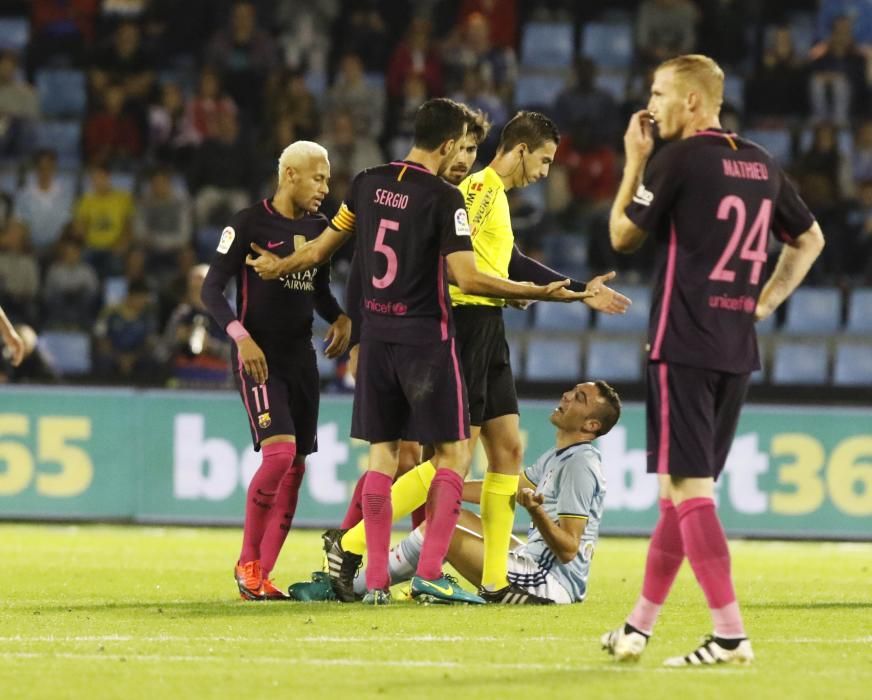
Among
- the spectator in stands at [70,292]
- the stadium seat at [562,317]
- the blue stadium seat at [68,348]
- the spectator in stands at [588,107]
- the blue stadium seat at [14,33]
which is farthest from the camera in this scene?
the blue stadium seat at [14,33]

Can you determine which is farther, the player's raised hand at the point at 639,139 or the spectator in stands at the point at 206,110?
the spectator in stands at the point at 206,110

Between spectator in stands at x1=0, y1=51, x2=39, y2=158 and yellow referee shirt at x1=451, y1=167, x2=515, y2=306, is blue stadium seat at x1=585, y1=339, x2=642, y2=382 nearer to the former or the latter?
spectator in stands at x1=0, y1=51, x2=39, y2=158

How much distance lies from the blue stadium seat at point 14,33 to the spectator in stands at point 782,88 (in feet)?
26.6

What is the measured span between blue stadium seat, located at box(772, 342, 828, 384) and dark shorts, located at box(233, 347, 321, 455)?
7894 millimetres

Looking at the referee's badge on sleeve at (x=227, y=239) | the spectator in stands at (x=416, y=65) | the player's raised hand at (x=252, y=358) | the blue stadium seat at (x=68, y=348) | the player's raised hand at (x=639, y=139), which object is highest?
the spectator in stands at (x=416, y=65)

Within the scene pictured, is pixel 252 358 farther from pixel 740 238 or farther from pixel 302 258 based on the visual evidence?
pixel 740 238

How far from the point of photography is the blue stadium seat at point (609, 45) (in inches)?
807

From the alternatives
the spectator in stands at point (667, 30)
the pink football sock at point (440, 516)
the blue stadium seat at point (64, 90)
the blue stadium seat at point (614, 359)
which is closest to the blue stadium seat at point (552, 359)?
the blue stadium seat at point (614, 359)

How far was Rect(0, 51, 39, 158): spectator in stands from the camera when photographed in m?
19.6

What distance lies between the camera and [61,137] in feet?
65.7

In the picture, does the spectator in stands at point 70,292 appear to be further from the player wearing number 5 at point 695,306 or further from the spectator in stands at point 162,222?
the player wearing number 5 at point 695,306

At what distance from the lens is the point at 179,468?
48.5 feet

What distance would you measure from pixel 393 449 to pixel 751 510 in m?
6.59

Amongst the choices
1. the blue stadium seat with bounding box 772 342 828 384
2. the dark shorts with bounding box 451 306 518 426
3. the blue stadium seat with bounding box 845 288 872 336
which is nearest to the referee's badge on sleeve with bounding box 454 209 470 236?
the dark shorts with bounding box 451 306 518 426
